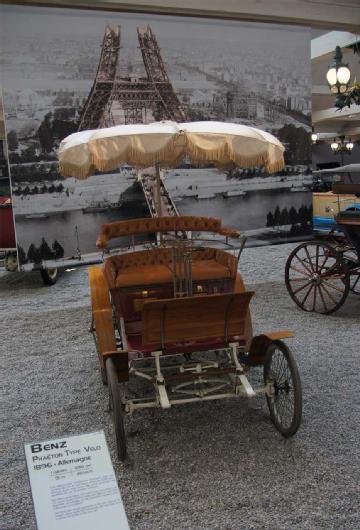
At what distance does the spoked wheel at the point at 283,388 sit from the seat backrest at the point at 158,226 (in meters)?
1.35

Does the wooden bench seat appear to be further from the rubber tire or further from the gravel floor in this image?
the rubber tire

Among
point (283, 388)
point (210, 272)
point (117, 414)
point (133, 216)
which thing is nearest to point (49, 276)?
point (133, 216)

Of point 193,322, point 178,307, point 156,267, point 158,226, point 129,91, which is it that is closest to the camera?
point 178,307

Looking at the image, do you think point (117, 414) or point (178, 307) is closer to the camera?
point (117, 414)

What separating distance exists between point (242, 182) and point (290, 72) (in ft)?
7.23

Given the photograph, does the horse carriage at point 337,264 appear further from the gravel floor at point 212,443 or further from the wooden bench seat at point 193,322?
the wooden bench seat at point 193,322

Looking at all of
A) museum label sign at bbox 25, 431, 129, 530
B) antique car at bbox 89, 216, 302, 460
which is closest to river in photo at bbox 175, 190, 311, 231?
antique car at bbox 89, 216, 302, 460

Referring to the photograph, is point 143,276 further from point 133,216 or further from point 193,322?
point 133,216

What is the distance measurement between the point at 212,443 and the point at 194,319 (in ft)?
2.58

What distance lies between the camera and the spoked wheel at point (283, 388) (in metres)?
2.91

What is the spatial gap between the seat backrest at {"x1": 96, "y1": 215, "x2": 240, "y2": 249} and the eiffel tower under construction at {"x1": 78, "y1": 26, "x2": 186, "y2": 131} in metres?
3.99

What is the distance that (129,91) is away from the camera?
26.2 ft

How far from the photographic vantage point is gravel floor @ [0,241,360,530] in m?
2.43

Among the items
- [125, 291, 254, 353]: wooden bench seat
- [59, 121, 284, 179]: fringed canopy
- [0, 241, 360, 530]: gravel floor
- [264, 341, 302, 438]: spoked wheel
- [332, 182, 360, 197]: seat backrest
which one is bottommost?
[0, 241, 360, 530]: gravel floor
